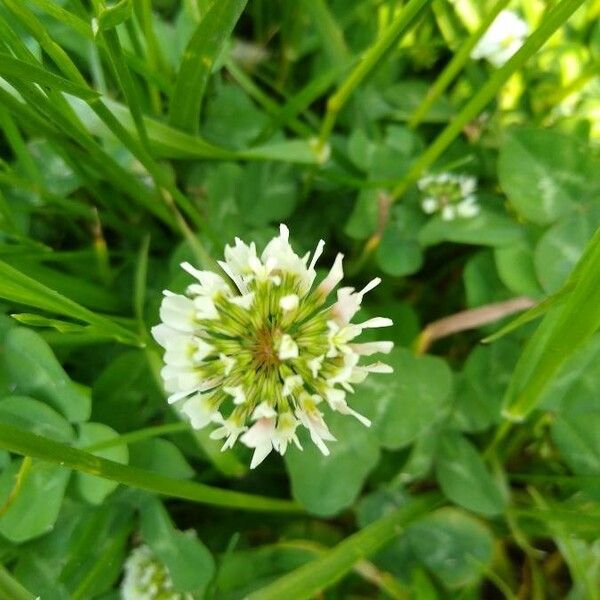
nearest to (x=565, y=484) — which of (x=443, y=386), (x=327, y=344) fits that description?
(x=443, y=386)

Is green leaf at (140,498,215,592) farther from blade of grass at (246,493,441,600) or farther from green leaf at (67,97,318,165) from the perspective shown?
green leaf at (67,97,318,165)

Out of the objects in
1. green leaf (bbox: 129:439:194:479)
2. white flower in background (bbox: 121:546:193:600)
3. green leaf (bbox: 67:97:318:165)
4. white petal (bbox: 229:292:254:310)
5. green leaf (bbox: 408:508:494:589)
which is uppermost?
green leaf (bbox: 67:97:318:165)

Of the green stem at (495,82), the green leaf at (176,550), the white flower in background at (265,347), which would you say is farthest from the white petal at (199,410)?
the green stem at (495,82)

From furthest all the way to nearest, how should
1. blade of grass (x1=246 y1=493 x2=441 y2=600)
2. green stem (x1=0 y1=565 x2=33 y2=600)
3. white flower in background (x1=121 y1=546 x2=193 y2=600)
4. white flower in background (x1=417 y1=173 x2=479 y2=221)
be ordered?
white flower in background (x1=417 y1=173 x2=479 y2=221) → white flower in background (x1=121 y1=546 x2=193 y2=600) → blade of grass (x1=246 y1=493 x2=441 y2=600) → green stem (x1=0 y1=565 x2=33 y2=600)

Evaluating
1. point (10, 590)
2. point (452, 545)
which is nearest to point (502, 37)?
point (452, 545)

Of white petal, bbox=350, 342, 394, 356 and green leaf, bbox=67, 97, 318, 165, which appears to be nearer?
white petal, bbox=350, 342, 394, 356

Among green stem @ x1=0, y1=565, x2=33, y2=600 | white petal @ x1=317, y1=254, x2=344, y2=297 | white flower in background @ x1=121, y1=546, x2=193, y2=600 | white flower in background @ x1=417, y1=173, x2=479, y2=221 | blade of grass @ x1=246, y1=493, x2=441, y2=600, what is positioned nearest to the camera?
white petal @ x1=317, y1=254, x2=344, y2=297

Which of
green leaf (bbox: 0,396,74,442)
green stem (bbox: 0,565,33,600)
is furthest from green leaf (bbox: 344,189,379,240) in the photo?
green stem (bbox: 0,565,33,600)
